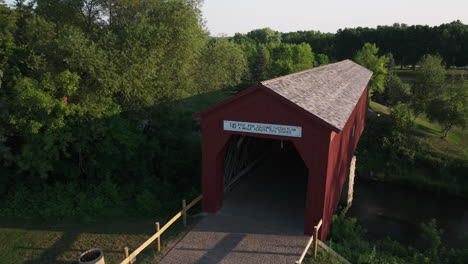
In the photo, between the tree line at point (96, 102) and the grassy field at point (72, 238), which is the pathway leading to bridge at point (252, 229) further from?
the tree line at point (96, 102)

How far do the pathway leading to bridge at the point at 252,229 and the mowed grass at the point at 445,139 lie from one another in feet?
53.7

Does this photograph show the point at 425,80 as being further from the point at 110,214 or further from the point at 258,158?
the point at 110,214

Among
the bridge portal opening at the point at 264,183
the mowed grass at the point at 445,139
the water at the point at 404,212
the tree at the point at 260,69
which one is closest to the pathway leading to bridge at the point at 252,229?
the bridge portal opening at the point at 264,183

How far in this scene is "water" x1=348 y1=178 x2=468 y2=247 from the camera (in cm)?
1658

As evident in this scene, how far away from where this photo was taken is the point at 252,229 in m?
11.4

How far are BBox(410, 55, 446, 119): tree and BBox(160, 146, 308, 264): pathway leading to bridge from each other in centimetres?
1936

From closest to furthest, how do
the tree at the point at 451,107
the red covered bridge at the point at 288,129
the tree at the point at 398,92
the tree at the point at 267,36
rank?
the red covered bridge at the point at 288,129 < the tree at the point at 451,107 < the tree at the point at 398,92 < the tree at the point at 267,36

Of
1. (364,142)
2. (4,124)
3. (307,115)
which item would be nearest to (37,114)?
(4,124)

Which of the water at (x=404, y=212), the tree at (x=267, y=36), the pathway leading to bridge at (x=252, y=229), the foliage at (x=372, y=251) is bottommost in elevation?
the water at (x=404, y=212)

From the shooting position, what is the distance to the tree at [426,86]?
29.2 meters

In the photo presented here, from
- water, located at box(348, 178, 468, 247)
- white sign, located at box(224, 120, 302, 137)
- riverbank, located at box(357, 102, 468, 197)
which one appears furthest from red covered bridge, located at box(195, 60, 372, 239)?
riverbank, located at box(357, 102, 468, 197)

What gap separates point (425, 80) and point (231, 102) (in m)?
25.6

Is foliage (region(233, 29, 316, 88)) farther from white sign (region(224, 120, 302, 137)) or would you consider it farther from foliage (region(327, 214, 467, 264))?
white sign (region(224, 120, 302, 137))

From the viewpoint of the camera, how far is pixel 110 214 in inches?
509
